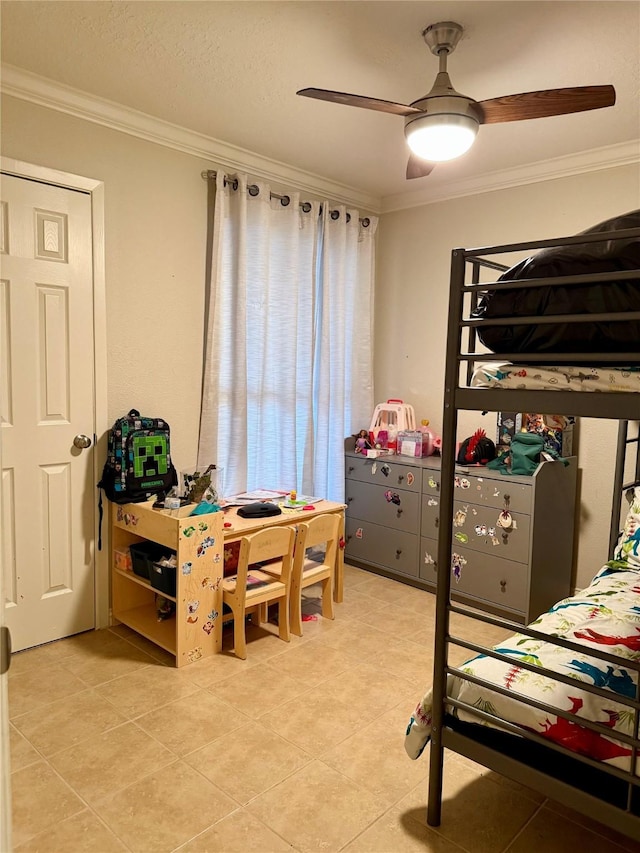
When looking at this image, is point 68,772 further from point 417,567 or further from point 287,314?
point 287,314

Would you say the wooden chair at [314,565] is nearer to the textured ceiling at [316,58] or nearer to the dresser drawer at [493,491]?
the dresser drawer at [493,491]

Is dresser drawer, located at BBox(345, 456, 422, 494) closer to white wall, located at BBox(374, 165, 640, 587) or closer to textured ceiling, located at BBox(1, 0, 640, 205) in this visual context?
white wall, located at BBox(374, 165, 640, 587)

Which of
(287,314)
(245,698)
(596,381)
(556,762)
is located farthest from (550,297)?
(287,314)

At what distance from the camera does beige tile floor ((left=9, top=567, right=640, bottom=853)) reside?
5.91 ft

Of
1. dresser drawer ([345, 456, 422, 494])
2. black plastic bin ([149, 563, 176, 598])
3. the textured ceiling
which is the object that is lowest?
black plastic bin ([149, 563, 176, 598])

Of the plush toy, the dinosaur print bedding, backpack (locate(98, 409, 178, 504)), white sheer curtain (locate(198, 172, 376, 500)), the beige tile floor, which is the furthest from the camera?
the plush toy

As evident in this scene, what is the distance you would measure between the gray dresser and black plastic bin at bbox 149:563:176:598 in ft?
5.31

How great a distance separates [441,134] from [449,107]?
0.32 feet

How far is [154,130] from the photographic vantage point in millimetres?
3119

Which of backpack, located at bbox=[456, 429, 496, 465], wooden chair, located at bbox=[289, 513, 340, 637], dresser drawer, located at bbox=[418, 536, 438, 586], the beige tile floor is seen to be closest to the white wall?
backpack, located at bbox=[456, 429, 496, 465]

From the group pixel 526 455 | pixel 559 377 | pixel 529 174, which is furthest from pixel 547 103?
pixel 526 455

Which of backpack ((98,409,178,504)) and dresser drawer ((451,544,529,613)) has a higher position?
backpack ((98,409,178,504))

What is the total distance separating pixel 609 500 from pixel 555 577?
0.54 meters

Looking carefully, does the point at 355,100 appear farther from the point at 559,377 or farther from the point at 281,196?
the point at 281,196
